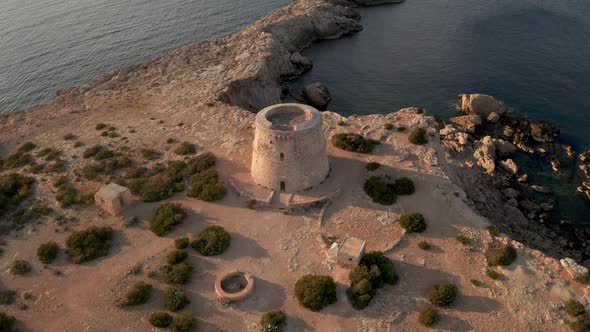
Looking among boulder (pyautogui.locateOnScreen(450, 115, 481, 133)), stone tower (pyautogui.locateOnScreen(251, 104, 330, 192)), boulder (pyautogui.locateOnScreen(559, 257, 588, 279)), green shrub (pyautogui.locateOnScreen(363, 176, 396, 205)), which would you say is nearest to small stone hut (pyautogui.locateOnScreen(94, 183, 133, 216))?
stone tower (pyautogui.locateOnScreen(251, 104, 330, 192))

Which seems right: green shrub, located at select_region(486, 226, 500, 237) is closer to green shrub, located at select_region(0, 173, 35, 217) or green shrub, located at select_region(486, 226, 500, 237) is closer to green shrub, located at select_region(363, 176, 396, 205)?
green shrub, located at select_region(363, 176, 396, 205)

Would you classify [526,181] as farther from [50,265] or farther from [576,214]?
[50,265]

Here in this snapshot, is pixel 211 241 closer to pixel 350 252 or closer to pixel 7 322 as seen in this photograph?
pixel 350 252

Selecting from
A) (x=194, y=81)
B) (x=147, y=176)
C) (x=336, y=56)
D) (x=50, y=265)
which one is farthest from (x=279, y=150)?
(x=336, y=56)

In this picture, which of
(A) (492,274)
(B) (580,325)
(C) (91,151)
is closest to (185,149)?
(C) (91,151)

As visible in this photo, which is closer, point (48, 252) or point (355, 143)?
point (48, 252)

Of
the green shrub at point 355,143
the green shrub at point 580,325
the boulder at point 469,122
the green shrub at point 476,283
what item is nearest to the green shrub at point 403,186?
the green shrub at point 355,143

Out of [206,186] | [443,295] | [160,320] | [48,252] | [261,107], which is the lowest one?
[443,295]
